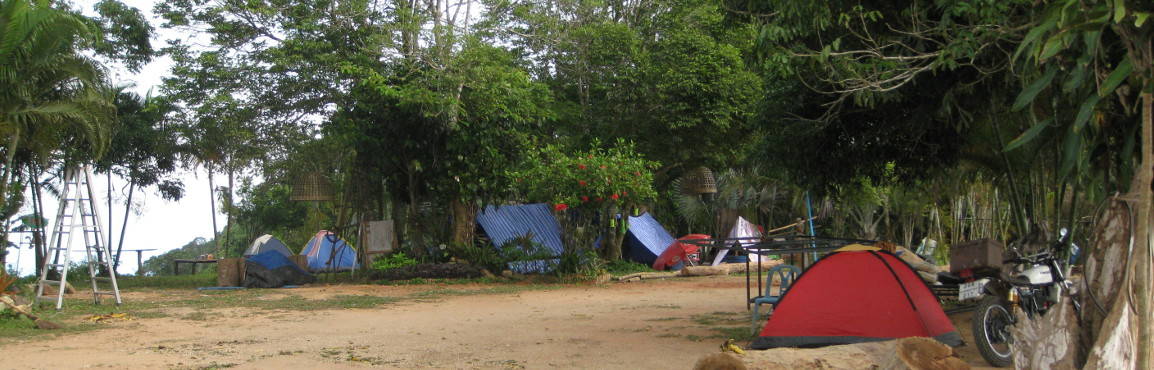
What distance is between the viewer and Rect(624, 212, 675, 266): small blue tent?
21078 millimetres

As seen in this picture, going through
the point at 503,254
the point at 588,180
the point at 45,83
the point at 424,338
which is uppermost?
the point at 45,83

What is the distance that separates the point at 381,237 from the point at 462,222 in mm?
1724

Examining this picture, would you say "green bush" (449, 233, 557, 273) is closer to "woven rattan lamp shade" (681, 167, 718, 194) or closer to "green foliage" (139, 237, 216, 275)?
"woven rattan lamp shade" (681, 167, 718, 194)

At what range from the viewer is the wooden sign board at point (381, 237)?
18203mm

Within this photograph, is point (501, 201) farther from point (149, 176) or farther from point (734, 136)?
point (149, 176)

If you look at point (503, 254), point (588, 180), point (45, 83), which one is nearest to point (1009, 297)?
point (588, 180)

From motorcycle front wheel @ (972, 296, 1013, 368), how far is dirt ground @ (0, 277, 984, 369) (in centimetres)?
24

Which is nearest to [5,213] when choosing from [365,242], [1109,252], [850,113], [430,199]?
[365,242]

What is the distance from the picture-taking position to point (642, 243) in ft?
69.0

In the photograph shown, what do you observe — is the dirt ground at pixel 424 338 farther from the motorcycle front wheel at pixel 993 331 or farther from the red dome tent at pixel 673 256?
the red dome tent at pixel 673 256

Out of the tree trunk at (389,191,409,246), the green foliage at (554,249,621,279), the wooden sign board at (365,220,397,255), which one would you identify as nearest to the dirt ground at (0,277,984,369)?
the green foliage at (554,249,621,279)

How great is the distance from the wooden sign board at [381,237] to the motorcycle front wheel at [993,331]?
13847 mm

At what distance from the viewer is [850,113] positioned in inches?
335

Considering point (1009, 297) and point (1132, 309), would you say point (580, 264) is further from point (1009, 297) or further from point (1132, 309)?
point (1132, 309)
